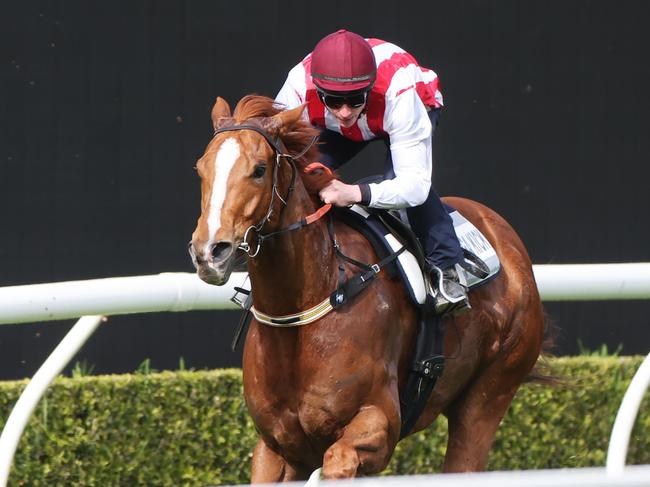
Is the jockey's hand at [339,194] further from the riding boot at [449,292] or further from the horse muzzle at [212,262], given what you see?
the horse muzzle at [212,262]

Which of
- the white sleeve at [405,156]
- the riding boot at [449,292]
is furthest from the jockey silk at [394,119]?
the riding boot at [449,292]

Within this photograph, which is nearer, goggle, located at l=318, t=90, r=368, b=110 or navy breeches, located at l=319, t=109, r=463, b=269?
goggle, located at l=318, t=90, r=368, b=110

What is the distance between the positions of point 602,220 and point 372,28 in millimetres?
1388

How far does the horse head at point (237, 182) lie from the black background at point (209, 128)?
5.12ft

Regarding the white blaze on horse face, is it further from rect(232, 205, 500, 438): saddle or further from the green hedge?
the green hedge

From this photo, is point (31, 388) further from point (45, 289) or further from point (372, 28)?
point (372, 28)

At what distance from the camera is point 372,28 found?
565 centimetres

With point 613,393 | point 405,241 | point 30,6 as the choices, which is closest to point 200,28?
point 30,6

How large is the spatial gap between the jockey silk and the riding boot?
0.94 ft

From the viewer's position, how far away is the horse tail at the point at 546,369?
5.08 m

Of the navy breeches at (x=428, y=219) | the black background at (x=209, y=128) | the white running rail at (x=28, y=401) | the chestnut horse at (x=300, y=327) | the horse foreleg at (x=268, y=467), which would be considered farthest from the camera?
the black background at (x=209, y=128)

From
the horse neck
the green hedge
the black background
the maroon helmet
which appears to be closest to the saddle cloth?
the horse neck

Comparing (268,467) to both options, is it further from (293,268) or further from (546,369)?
(546,369)

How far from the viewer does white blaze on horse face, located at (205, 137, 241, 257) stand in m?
3.41
